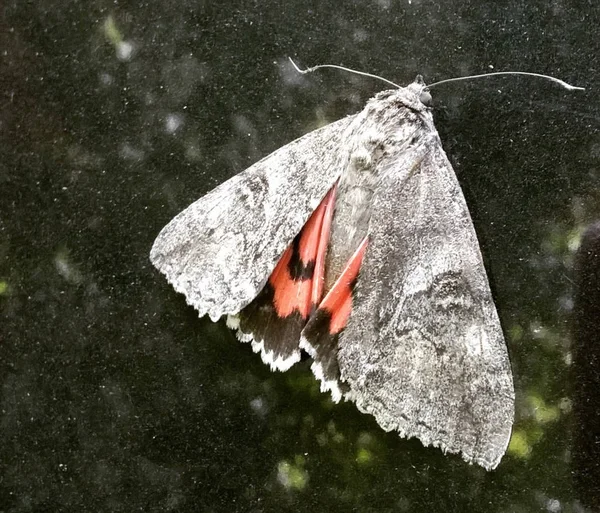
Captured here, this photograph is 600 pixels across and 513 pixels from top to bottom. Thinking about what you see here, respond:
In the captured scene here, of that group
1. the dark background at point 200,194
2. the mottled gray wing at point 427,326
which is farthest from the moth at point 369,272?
the dark background at point 200,194

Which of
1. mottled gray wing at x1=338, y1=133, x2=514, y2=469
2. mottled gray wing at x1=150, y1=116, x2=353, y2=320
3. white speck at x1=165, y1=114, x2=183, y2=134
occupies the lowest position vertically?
mottled gray wing at x1=338, y1=133, x2=514, y2=469

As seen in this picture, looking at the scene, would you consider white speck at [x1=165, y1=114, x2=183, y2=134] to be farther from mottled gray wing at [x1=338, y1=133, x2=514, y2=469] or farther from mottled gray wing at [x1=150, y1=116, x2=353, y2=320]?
mottled gray wing at [x1=338, y1=133, x2=514, y2=469]

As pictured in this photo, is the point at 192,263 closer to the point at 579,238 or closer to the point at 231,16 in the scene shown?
the point at 231,16

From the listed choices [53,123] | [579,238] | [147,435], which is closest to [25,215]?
[53,123]

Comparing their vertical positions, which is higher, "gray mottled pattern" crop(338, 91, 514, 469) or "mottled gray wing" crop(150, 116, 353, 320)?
"mottled gray wing" crop(150, 116, 353, 320)

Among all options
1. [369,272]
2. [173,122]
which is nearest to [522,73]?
[369,272]

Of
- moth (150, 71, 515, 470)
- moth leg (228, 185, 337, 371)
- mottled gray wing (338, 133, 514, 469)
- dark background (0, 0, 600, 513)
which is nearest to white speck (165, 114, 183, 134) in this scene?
dark background (0, 0, 600, 513)
